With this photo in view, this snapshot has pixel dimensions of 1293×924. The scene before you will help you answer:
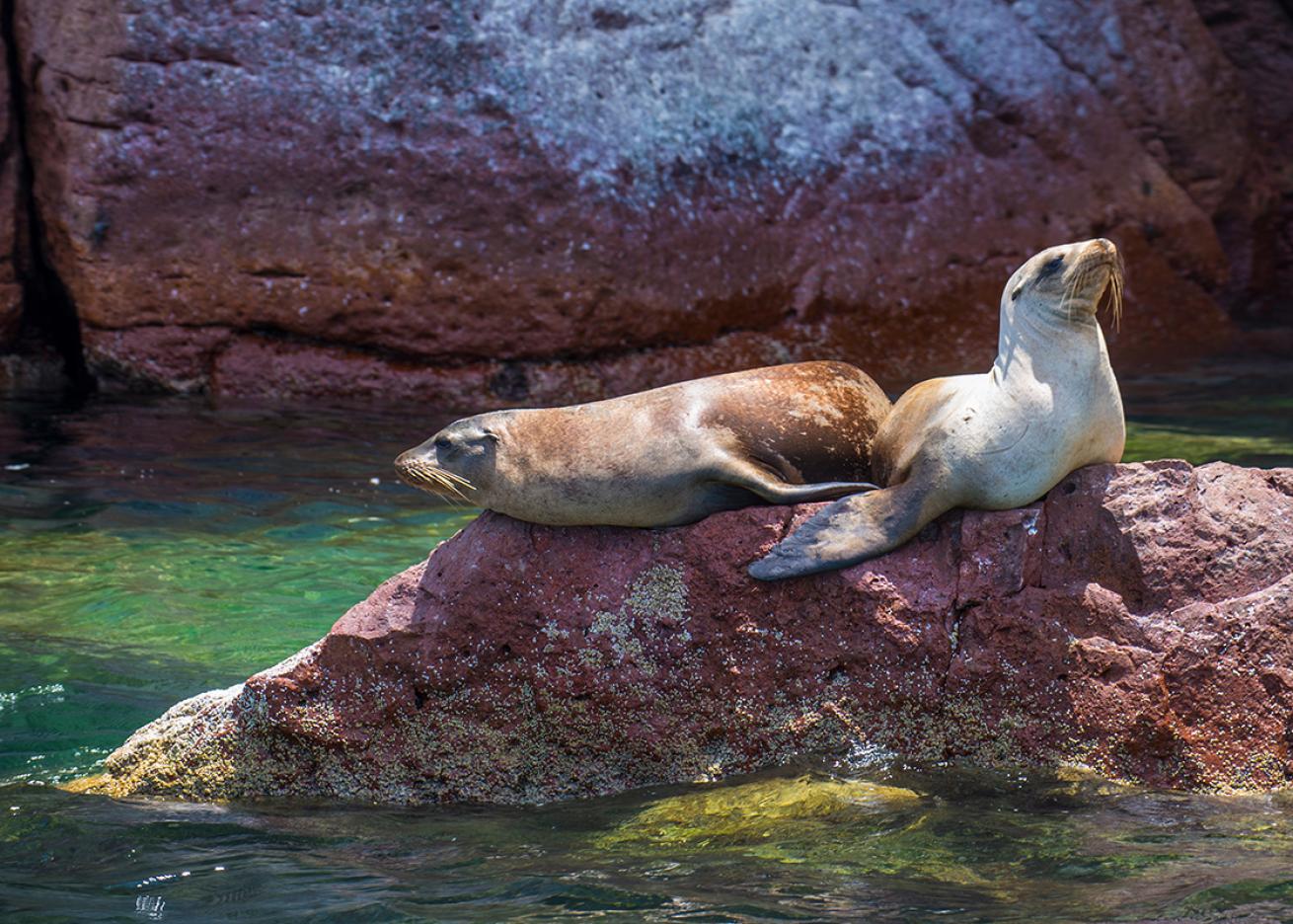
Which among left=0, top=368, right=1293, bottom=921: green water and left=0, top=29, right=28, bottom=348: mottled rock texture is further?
left=0, top=29, right=28, bottom=348: mottled rock texture

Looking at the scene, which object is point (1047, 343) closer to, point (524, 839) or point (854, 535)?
point (854, 535)

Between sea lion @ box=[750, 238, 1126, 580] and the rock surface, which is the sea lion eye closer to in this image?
sea lion @ box=[750, 238, 1126, 580]

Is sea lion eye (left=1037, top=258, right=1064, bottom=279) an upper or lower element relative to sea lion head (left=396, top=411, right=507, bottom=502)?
upper

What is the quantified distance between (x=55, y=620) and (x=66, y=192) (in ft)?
13.3

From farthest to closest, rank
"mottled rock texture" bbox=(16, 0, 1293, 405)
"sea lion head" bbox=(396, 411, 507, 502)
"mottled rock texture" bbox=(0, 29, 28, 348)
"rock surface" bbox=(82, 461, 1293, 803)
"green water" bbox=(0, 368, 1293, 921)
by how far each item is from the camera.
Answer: "mottled rock texture" bbox=(0, 29, 28, 348)
"mottled rock texture" bbox=(16, 0, 1293, 405)
"sea lion head" bbox=(396, 411, 507, 502)
"rock surface" bbox=(82, 461, 1293, 803)
"green water" bbox=(0, 368, 1293, 921)

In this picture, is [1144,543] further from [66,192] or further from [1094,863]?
[66,192]

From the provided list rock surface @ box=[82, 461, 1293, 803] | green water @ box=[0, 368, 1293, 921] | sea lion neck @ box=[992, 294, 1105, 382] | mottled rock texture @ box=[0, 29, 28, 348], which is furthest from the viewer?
mottled rock texture @ box=[0, 29, 28, 348]

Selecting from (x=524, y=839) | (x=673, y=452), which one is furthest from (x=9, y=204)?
(x=524, y=839)

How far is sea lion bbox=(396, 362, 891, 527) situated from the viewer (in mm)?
4516

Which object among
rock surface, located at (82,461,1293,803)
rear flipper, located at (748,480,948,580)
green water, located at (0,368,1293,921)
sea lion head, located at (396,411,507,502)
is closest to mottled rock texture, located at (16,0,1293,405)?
green water, located at (0,368,1293,921)

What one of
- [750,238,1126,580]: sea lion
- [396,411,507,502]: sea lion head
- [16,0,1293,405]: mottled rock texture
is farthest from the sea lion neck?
[16,0,1293,405]: mottled rock texture

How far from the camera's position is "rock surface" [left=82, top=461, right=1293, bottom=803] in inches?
165

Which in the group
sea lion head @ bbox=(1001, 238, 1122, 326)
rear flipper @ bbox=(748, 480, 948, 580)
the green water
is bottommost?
the green water

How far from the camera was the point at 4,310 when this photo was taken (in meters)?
10.0
